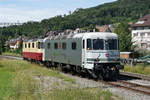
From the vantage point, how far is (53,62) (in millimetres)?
23734

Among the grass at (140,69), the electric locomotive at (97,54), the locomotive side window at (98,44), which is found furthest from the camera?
the grass at (140,69)

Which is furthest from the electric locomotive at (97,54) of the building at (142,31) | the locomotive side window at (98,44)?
the building at (142,31)

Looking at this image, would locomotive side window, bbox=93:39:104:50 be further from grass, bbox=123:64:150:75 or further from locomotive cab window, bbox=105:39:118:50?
grass, bbox=123:64:150:75

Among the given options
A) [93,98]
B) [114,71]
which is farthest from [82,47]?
[93,98]

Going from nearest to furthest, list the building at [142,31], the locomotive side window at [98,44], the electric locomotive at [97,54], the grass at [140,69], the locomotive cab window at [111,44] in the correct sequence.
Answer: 1. the electric locomotive at [97,54]
2. the locomotive side window at [98,44]
3. the locomotive cab window at [111,44]
4. the grass at [140,69]
5. the building at [142,31]

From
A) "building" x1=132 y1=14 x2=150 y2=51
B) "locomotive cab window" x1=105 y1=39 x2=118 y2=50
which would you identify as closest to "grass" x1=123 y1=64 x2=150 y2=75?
"locomotive cab window" x1=105 y1=39 x2=118 y2=50

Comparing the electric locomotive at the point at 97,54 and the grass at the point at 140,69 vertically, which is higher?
the electric locomotive at the point at 97,54

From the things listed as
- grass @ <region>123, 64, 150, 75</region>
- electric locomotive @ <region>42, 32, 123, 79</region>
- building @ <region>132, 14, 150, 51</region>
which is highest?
building @ <region>132, 14, 150, 51</region>

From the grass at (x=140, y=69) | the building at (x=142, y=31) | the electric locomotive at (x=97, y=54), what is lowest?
the grass at (x=140, y=69)

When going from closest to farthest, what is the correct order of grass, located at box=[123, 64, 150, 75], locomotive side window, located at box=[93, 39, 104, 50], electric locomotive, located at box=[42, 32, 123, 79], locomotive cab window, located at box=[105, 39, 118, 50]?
1. electric locomotive, located at box=[42, 32, 123, 79]
2. locomotive side window, located at box=[93, 39, 104, 50]
3. locomotive cab window, located at box=[105, 39, 118, 50]
4. grass, located at box=[123, 64, 150, 75]

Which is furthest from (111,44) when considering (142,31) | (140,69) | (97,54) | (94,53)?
(142,31)

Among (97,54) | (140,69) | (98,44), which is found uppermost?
(98,44)

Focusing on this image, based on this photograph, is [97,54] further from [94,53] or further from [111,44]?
[111,44]

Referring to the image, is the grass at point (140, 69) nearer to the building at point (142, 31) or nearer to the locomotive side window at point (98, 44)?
the locomotive side window at point (98, 44)
